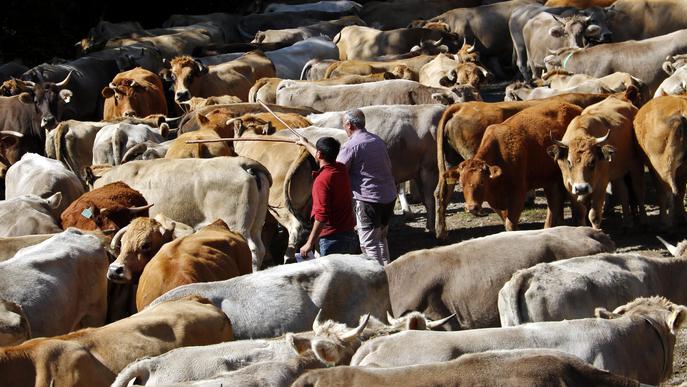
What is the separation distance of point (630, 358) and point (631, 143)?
7.35 meters

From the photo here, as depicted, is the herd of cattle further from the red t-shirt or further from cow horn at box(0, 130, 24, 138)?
the red t-shirt

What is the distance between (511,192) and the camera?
14.2m

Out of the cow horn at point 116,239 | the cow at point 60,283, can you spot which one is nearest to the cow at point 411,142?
the cow horn at point 116,239

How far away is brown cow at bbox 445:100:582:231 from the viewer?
45.3 ft

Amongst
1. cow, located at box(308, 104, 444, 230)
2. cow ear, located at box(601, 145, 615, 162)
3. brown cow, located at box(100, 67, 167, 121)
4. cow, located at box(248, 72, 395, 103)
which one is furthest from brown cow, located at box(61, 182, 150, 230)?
brown cow, located at box(100, 67, 167, 121)

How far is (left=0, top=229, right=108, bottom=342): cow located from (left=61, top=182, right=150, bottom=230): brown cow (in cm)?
145

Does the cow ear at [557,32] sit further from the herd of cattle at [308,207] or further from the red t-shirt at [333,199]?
the red t-shirt at [333,199]

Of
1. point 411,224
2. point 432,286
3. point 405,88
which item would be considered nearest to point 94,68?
point 405,88

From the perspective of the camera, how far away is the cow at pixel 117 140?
16359mm

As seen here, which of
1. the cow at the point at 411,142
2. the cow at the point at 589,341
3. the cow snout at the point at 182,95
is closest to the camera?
the cow at the point at 589,341

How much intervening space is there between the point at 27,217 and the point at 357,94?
690 centimetres

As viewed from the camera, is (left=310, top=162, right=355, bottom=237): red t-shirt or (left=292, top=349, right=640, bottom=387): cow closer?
(left=292, top=349, right=640, bottom=387): cow

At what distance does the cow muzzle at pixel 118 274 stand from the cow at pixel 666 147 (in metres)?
6.39

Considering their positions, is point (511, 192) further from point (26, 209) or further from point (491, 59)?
point (491, 59)
